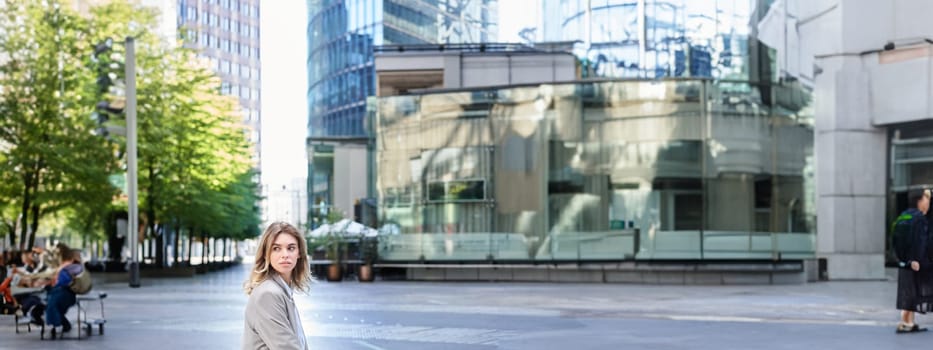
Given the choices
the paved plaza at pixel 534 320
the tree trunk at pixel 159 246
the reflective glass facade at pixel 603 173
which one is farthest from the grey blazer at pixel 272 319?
the tree trunk at pixel 159 246

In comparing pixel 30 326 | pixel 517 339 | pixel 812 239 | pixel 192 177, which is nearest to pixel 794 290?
pixel 812 239

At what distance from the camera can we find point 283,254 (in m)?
4.24

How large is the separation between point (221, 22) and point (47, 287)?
2633 centimetres

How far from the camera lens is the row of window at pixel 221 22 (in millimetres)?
36219

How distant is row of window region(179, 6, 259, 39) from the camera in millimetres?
36219

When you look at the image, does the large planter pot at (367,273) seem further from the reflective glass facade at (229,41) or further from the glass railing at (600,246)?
the reflective glass facade at (229,41)

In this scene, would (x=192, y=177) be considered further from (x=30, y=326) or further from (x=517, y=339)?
(x=517, y=339)

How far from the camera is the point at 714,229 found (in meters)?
30.6

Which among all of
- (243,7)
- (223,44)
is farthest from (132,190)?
(223,44)

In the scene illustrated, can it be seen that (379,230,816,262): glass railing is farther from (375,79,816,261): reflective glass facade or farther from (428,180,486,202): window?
(428,180,486,202): window

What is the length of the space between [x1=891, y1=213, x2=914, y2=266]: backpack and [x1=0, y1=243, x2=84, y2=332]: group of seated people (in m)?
11.5

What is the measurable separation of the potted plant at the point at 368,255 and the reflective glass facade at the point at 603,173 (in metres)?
0.47

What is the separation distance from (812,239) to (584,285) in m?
8.01

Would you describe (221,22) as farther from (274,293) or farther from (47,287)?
(274,293)
